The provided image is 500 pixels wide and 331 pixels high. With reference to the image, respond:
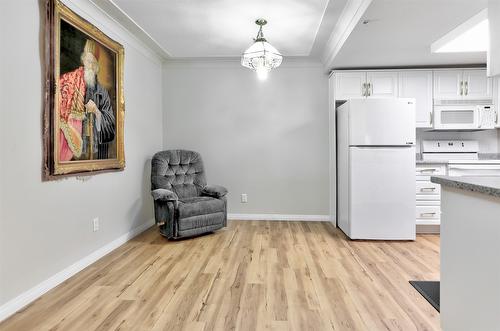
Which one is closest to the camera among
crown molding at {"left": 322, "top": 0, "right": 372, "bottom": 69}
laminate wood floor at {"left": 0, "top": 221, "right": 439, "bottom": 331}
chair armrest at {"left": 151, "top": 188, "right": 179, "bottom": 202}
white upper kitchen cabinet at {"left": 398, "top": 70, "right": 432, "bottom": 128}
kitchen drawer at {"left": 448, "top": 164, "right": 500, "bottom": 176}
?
laminate wood floor at {"left": 0, "top": 221, "right": 439, "bottom": 331}

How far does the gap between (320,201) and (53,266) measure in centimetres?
343

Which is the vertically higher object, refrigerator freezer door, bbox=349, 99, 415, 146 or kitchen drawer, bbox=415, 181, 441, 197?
refrigerator freezer door, bbox=349, 99, 415, 146

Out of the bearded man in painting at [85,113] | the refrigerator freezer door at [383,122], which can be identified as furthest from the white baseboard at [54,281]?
the refrigerator freezer door at [383,122]

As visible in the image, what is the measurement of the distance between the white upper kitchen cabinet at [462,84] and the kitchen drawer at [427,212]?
1.47 metres

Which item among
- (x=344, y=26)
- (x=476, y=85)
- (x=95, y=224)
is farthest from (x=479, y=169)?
(x=95, y=224)

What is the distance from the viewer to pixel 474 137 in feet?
14.0

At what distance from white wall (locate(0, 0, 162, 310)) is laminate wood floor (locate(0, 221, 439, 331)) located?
0.77ft

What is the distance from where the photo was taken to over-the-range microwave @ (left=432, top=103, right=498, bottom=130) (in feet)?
13.0

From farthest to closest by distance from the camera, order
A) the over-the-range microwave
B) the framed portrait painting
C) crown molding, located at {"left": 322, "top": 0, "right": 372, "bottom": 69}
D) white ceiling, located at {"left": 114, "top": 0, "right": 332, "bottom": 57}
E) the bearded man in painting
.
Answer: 1. the over-the-range microwave
2. white ceiling, located at {"left": 114, "top": 0, "right": 332, "bottom": 57}
3. crown molding, located at {"left": 322, "top": 0, "right": 372, "bottom": 69}
4. the bearded man in painting
5. the framed portrait painting

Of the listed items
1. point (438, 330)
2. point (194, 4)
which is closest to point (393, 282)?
point (438, 330)

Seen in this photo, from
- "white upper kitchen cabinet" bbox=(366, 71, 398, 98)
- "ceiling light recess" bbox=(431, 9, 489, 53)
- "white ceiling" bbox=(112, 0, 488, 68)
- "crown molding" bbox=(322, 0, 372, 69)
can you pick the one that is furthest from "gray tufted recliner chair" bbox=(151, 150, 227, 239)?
"ceiling light recess" bbox=(431, 9, 489, 53)

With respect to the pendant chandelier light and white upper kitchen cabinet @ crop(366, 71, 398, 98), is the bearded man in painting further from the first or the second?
white upper kitchen cabinet @ crop(366, 71, 398, 98)

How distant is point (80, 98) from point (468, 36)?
2854mm

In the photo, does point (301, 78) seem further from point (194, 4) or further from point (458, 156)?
point (458, 156)
